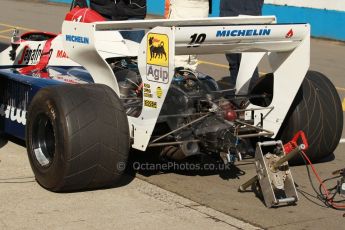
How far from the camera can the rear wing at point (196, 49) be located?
209 inches

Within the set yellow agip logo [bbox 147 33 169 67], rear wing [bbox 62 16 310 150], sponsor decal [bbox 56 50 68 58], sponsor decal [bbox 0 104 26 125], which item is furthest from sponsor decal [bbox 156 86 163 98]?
sponsor decal [bbox 56 50 68 58]

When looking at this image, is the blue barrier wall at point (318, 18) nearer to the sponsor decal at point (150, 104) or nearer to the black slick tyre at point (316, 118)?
the black slick tyre at point (316, 118)

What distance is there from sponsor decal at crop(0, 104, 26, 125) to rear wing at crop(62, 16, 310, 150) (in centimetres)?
85

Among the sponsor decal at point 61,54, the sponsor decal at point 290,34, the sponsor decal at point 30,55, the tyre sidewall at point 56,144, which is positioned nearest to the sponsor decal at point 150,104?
the tyre sidewall at point 56,144

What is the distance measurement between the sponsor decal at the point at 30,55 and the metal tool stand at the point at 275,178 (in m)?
2.90

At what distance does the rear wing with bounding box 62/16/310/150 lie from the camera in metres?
5.31

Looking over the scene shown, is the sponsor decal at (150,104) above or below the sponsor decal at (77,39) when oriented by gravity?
below

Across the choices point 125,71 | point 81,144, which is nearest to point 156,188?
point 81,144

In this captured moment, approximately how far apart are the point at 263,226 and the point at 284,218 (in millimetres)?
265

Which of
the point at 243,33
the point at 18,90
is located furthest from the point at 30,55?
the point at 243,33

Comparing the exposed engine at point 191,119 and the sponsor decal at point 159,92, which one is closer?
the sponsor decal at point 159,92

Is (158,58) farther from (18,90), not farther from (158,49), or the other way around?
(18,90)

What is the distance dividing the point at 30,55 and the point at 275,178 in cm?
321
